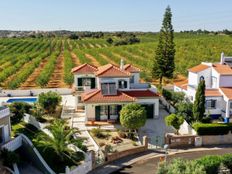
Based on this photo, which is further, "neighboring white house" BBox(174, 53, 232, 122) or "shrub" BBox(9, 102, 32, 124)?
"neighboring white house" BBox(174, 53, 232, 122)

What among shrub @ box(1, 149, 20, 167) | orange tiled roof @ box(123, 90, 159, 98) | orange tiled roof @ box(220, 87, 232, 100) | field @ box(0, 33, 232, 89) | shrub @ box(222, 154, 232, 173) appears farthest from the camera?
field @ box(0, 33, 232, 89)

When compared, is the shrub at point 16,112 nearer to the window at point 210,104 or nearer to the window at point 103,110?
the window at point 103,110

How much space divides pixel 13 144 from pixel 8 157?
190 centimetres

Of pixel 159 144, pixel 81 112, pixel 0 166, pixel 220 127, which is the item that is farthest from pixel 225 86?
pixel 0 166

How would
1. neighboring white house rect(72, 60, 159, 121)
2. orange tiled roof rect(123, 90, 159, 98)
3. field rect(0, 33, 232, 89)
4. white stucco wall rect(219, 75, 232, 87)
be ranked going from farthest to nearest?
1. field rect(0, 33, 232, 89)
2. white stucco wall rect(219, 75, 232, 87)
3. orange tiled roof rect(123, 90, 159, 98)
4. neighboring white house rect(72, 60, 159, 121)

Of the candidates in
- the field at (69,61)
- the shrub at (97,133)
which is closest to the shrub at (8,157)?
the shrub at (97,133)

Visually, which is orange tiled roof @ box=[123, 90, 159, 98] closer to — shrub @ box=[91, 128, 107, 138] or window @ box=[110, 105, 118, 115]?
window @ box=[110, 105, 118, 115]

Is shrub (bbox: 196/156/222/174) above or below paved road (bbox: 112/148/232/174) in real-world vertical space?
above

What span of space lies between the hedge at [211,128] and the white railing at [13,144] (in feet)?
47.4

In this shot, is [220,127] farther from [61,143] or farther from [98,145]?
A: [61,143]

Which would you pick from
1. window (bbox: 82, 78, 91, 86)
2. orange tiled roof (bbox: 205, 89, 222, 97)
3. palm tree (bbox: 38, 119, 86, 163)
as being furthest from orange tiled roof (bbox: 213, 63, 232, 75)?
palm tree (bbox: 38, 119, 86, 163)

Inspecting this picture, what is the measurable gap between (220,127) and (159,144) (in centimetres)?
553

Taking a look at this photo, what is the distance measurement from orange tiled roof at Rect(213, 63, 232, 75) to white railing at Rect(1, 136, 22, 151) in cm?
2251

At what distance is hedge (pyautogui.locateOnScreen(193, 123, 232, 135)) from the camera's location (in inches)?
1088
